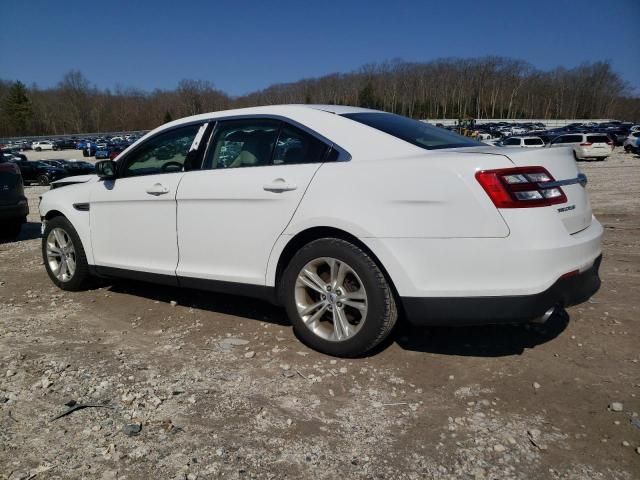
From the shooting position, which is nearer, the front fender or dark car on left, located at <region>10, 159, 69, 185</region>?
the front fender

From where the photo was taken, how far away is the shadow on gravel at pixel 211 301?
4273 millimetres

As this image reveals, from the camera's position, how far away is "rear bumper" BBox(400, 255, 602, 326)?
2.75 m

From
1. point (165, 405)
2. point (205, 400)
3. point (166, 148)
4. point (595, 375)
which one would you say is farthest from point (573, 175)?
point (166, 148)

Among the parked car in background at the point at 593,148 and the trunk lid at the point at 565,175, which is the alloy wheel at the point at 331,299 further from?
the parked car in background at the point at 593,148

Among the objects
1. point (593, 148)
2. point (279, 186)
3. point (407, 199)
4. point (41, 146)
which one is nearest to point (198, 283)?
point (279, 186)

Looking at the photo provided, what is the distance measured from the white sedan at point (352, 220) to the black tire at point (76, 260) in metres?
0.59

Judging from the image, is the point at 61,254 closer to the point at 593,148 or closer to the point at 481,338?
the point at 481,338

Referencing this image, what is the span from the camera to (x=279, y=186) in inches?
132

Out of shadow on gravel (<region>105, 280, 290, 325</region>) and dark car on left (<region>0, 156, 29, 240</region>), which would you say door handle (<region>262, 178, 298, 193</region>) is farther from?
dark car on left (<region>0, 156, 29, 240</region>)

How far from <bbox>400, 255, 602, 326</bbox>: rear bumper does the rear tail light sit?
0.46 metres

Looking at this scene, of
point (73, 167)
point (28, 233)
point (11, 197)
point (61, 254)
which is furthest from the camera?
point (73, 167)

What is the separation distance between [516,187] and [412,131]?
40.3 inches

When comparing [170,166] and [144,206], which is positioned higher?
[170,166]

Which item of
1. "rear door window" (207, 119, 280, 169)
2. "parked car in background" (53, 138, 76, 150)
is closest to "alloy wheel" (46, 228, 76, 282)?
"rear door window" (207, 119, 280, 169)
